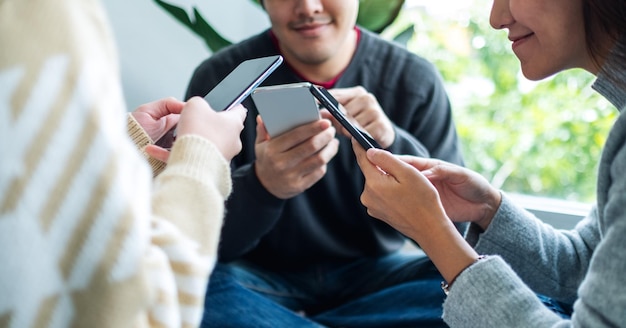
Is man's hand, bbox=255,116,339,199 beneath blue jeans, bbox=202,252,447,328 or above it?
above

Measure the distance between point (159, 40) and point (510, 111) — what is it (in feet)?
3.17

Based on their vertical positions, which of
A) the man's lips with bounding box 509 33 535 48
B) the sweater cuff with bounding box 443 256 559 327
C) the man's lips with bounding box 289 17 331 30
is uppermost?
the man's lips with bounding box 509 33 535 48

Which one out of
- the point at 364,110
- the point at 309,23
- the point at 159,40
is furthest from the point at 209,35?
the point at 364,110

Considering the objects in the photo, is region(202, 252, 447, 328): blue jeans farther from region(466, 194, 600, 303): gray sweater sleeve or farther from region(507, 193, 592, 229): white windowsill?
region(507, 193, 592, 229): white windowsill

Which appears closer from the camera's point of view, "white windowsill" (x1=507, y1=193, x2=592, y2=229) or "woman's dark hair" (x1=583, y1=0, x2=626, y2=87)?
"woman's dark hair" (x1=583, y1=0, x2=626, y2=87)

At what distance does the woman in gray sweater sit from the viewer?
2.27 feet

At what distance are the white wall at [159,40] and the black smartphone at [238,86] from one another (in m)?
0.89

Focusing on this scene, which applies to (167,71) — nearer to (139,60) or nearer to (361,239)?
(139,60)

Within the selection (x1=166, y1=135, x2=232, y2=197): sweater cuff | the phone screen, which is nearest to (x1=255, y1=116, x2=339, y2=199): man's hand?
the phone screen

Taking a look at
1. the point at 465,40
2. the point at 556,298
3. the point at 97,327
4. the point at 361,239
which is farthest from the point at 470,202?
the point at 465,40

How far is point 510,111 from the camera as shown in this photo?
6.31 ft

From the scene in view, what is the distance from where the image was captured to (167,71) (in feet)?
6.08

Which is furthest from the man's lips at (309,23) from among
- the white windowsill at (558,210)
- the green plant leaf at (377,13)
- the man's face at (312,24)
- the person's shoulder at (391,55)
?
the white windowsill at (558,210)

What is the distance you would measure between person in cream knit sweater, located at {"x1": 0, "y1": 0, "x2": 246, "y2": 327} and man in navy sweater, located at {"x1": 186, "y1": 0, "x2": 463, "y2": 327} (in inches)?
24.5
